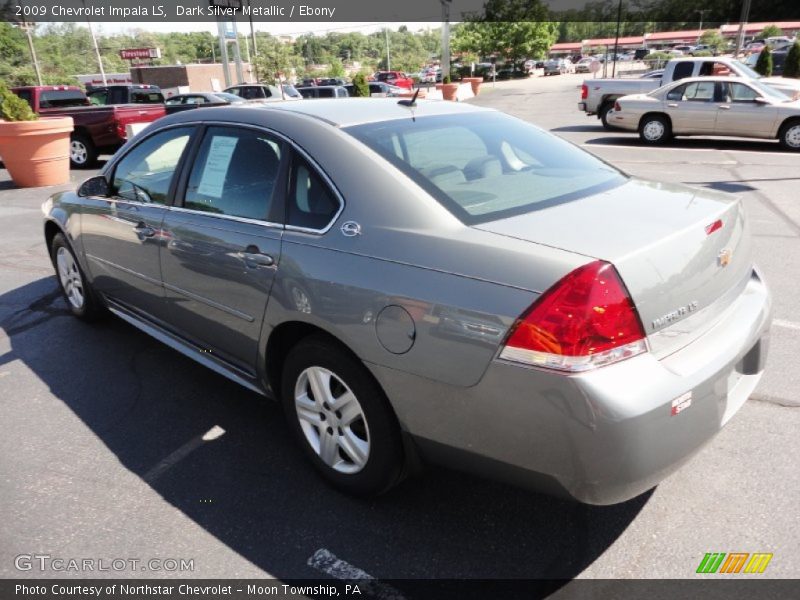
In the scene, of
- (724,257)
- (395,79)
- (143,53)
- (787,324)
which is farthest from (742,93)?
(143,53)

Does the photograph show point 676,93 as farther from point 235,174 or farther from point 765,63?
point 765,63

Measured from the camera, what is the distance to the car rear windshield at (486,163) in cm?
248

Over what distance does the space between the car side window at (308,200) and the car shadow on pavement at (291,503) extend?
48.1 inches

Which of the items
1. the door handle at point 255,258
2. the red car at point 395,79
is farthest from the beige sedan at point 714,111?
the red car at point 395,79

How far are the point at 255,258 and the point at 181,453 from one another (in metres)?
1.15

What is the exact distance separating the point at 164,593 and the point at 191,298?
1512mm

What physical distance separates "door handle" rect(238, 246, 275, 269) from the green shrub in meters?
10.6

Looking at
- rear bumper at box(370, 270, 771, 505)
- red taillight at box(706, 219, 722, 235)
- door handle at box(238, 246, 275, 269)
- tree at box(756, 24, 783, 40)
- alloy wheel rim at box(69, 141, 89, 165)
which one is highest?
tree at box(756, 24, 783, 40)

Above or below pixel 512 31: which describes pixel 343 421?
below

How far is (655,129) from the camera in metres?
13.9

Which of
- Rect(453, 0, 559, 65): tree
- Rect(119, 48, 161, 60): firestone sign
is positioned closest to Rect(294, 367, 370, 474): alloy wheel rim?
Rect(453, 0, 559, 65): tree

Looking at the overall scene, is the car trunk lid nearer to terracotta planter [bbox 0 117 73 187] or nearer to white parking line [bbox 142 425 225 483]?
white parking line [bbox 142 425 225 483]

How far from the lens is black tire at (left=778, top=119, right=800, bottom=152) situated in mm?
12164

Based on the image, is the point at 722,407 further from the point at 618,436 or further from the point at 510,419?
the point at 510,419
